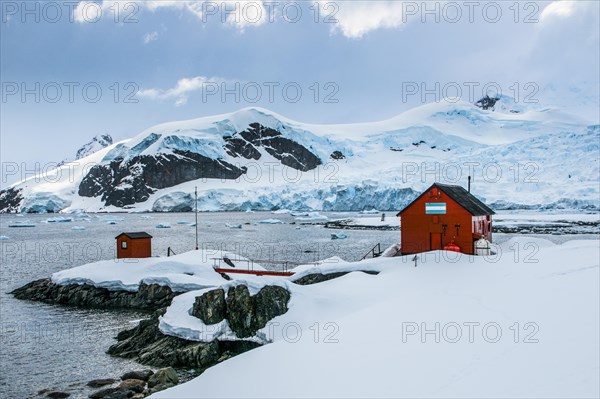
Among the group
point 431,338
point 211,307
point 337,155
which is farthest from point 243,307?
point 337,155

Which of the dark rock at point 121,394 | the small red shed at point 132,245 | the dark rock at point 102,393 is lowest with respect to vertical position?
the dark rock at point 102,393

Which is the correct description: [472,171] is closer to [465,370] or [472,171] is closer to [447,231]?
[447,231]

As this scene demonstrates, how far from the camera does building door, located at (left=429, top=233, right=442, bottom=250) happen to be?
27.6m

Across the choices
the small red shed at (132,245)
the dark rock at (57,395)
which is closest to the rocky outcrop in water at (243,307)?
the dark rock at (57,395)

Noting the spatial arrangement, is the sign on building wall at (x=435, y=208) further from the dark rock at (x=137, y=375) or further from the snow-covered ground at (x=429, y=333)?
the dark rock at (x=137, y=375)

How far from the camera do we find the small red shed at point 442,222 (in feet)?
88.0

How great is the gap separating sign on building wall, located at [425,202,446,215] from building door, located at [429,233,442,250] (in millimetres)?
1270

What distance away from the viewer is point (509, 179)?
10531cm

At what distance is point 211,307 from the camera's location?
18438 millimetres

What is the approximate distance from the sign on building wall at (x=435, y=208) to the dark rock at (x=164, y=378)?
1784 cm

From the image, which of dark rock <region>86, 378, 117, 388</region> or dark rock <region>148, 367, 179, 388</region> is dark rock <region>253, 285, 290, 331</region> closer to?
dark rock <region>148, 367, 179, 388</region>

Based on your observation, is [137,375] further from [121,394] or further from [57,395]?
[57,395]

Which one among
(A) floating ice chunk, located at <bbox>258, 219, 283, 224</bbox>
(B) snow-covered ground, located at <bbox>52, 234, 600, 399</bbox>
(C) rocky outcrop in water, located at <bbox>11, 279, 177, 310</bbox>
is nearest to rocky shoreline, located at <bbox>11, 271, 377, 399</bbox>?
(B) snow-covered ground, located at <bbox>52, 234, 600, 399</bbox>

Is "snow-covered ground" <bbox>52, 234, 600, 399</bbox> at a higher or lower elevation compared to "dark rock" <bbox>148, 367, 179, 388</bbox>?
higher
